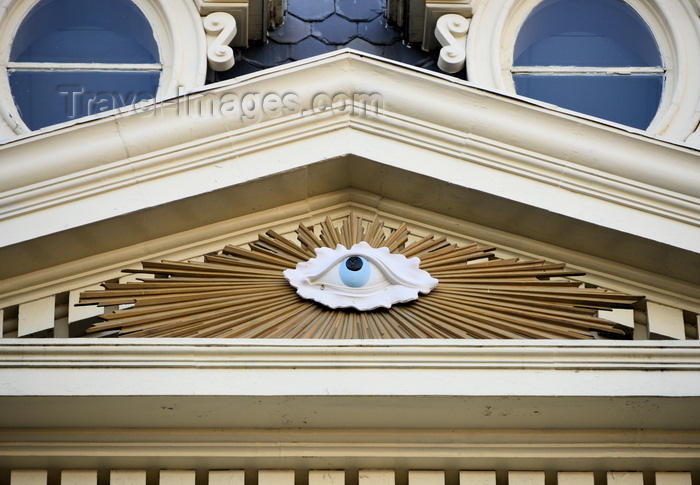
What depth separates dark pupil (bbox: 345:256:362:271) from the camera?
25.0 ft

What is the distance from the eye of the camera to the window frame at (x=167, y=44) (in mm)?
9109

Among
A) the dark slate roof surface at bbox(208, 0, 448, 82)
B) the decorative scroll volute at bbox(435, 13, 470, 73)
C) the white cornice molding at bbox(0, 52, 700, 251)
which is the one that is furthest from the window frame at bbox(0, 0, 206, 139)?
the decorative scroll volute at bbox(435, 13, 470, 73)

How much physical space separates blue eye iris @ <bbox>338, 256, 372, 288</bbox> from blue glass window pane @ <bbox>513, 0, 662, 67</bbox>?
234cm

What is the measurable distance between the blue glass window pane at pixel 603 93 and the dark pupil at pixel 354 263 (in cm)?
211

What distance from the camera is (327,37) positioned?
31.8 feet

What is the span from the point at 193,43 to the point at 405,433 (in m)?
3.07

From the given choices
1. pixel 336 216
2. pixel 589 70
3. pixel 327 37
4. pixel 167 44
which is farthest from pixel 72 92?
pixel 589 70

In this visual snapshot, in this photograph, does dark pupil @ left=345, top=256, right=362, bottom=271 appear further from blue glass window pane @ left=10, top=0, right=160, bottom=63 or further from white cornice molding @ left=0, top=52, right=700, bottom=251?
blue glass window pane @ left=10, top=0, right=160, bottom=63

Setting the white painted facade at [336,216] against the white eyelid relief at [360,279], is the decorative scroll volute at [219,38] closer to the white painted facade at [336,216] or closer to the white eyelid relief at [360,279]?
the white painted facade at [336,216]

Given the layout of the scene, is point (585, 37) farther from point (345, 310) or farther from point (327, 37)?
point (345, 310)

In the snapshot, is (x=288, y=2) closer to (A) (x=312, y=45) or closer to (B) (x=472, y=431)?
(A) (x=312, y=45)

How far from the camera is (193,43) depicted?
367 inches

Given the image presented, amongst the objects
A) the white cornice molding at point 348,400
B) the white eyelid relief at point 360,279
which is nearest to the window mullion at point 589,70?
the white eyelid relief at point 360,279

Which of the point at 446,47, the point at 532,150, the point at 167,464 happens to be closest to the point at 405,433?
the point at 167,464
